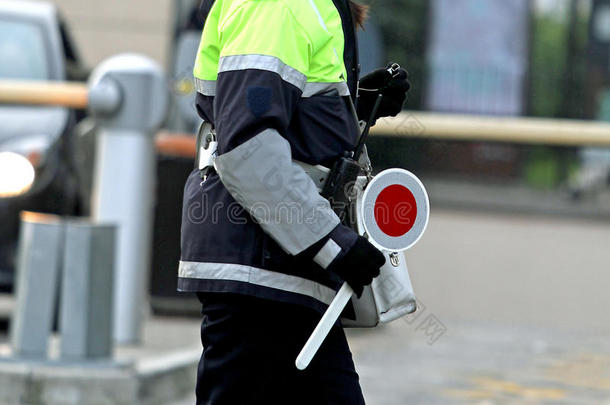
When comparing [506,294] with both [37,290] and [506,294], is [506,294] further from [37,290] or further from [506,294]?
[37,290]

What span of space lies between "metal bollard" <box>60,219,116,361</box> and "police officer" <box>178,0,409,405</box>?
8.14 ft

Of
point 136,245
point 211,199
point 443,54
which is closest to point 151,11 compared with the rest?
point 443,54

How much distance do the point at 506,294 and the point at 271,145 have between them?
671cm

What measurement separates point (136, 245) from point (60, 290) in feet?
2.58

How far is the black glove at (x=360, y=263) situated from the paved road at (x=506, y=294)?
4533 mm

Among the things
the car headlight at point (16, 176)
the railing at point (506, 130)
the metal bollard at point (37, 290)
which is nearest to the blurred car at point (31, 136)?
the car headlight at point (16, 176)

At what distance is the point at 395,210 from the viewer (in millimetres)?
3023

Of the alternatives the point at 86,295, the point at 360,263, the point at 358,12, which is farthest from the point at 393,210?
the point at 86,295

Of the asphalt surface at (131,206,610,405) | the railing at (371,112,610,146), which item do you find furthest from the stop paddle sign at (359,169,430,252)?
the asphalt surface at (131,206,610,405)

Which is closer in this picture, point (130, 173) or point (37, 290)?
point (37, 290)

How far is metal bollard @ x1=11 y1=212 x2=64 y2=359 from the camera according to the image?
218 inches

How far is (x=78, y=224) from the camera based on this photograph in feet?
18.3

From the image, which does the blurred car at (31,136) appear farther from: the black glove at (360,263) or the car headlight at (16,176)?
the black glove at (360,263)

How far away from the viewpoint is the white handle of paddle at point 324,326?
2.90 m
